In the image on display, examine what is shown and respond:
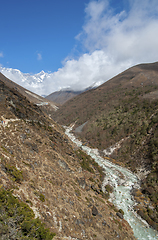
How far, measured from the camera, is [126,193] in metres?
35.6

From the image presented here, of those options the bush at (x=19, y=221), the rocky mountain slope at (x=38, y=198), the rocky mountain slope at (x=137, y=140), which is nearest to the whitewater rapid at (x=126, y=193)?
the rocky mountain slope at (x=137, y=140)

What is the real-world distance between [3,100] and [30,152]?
1532 cm

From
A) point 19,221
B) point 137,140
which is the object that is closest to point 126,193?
point 137,140

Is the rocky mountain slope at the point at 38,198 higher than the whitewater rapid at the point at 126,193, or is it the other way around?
the rocky mountain slope at the point at 38,198

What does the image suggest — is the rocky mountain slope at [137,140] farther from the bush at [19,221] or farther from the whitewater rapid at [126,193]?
the bush at [19,221]

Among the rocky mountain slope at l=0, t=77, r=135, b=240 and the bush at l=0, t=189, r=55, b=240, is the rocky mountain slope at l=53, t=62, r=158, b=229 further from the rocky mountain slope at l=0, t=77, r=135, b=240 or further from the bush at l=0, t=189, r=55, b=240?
the bush at l=0, t=189, r=55, b=240

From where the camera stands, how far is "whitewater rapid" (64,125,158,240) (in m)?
24.7

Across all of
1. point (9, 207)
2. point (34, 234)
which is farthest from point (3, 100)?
point (34, 234)

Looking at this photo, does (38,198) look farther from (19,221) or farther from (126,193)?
(126,193)

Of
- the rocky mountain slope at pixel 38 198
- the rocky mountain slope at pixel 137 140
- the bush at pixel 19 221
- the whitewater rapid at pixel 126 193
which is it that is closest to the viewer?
the bush at pixel 19 221

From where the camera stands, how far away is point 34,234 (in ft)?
32.8

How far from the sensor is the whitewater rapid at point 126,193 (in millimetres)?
24669

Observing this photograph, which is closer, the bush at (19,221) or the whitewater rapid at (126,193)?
the bush at (19,221)

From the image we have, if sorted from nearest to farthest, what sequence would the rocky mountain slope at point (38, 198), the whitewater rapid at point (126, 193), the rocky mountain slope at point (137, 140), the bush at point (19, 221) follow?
the bush at point (19, 221), the rocky mountain slope at point (38, 198), the whitewater rapid at point (126, 193), the rocky mountain slope at point (137, 140)
